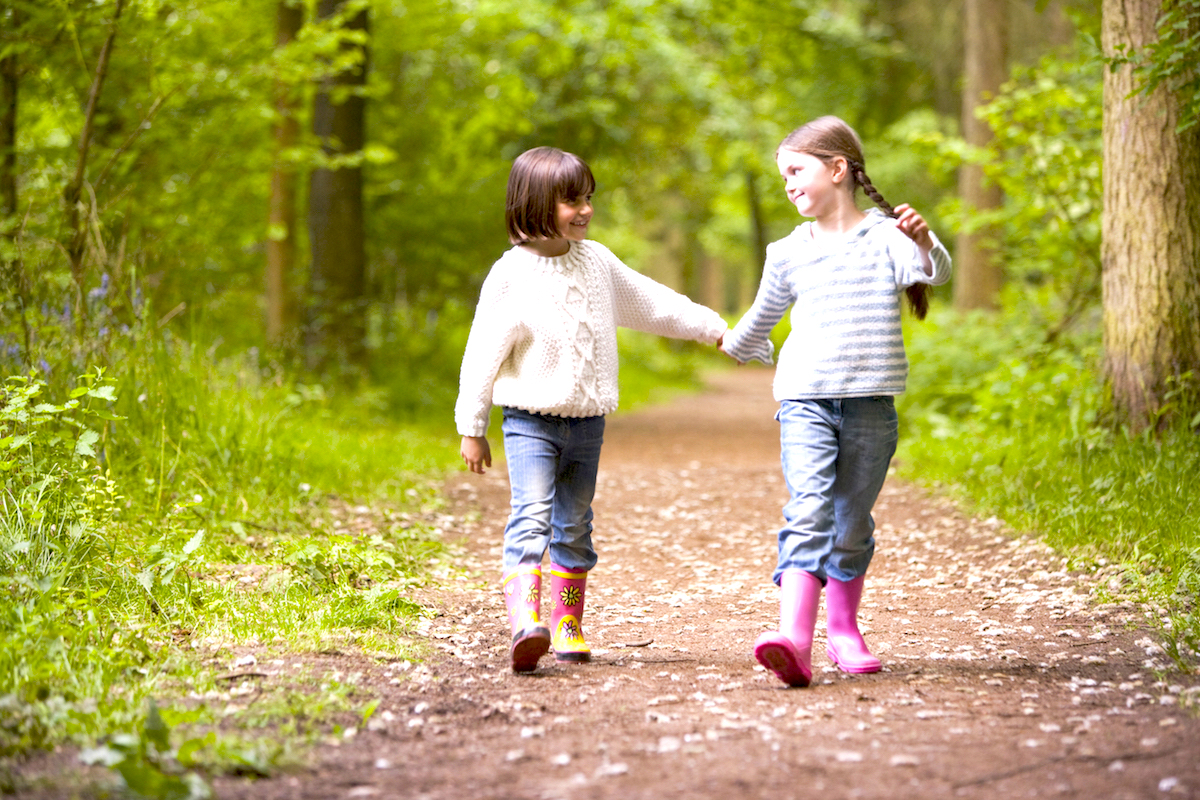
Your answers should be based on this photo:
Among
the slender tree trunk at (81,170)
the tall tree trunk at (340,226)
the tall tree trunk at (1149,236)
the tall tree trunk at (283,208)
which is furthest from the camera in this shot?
the tall tree trunk at (340,226)

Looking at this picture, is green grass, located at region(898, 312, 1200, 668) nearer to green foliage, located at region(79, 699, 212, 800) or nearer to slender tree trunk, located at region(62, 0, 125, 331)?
green foliage, located at region(79, 699, 212, 800)

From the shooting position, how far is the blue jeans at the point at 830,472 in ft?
11.3

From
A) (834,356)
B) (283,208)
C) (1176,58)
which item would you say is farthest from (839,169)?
(283,208)

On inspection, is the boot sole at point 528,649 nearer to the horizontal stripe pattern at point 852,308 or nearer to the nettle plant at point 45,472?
the horizontal stripe pattern at point 852,308

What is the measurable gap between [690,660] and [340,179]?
27.3ft

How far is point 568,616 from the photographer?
3818 millimetres

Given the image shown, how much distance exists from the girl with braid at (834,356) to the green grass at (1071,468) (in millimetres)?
1112

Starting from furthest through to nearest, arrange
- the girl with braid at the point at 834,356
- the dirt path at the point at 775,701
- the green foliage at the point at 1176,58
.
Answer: the green foliage at the point at 1176,58 < the girl with braid at the point at 834,356 < the dirt path at the point at 775,701

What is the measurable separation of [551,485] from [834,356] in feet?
3.28

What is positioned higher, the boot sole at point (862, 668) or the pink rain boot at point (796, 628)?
the pink rain boot at point (796, 628)

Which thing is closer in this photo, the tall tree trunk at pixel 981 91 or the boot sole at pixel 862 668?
the boot sole at pixel 862 668

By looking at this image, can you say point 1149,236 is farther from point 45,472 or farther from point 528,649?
point 45,472

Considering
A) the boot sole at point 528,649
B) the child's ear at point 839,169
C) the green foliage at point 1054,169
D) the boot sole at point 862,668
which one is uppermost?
the green foliage at point 1054,169

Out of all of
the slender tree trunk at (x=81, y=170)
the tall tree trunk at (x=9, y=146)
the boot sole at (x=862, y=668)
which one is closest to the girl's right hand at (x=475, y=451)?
the boot sole at (x=862, y=668)
